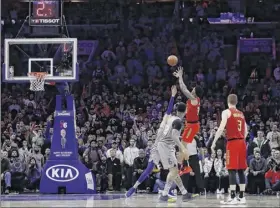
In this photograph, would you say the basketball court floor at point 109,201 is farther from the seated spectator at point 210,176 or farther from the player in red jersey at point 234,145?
the seated spectator at point 210,176

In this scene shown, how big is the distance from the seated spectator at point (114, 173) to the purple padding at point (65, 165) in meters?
1.56

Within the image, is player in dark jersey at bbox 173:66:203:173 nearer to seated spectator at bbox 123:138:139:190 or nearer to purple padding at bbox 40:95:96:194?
purple padding at bbox 40:95:96:194

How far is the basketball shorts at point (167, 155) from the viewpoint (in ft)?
56.2

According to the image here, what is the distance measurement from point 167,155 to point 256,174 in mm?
5166

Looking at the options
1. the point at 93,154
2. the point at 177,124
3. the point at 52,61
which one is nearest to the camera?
the point at 177,124

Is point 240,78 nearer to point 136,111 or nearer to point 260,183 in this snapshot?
point 136,111

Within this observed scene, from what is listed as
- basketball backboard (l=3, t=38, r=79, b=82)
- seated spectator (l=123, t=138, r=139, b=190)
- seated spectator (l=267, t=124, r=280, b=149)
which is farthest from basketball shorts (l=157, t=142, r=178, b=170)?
seated spectator (l=267, t=124, r=280, b=149)

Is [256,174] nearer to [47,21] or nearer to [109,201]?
[109,201]

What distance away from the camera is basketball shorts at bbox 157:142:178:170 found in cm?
1714

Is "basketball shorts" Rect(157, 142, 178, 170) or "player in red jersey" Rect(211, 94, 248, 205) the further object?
"basketball shorts" Rect(157, 142, 178, 170)

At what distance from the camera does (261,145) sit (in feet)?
74.5

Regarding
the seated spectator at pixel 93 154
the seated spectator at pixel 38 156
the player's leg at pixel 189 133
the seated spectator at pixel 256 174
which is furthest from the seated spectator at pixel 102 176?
the player's leg at pixel 189 133

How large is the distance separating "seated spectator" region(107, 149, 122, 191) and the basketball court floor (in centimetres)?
219

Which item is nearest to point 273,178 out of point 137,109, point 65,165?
point 65,165
